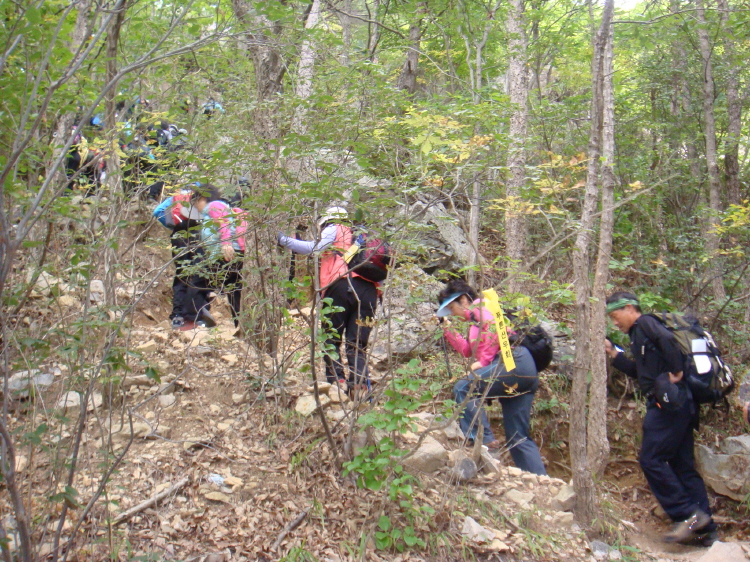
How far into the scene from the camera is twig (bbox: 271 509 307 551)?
3.18m

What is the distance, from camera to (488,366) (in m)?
4.26

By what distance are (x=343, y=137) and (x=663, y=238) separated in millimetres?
6390

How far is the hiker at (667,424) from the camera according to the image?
14.8ft

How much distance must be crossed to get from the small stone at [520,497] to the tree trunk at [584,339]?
0.36 metres

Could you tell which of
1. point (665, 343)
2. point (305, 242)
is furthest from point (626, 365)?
point (305, 242)

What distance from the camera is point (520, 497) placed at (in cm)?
409

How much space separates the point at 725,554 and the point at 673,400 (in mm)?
1095

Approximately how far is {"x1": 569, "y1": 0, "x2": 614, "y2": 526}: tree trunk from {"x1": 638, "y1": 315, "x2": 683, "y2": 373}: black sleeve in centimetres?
63

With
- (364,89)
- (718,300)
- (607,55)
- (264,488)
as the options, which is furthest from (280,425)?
(718,300)

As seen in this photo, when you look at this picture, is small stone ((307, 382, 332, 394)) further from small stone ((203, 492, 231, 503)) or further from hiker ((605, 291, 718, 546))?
hiker ((605, 291, 718, 546))

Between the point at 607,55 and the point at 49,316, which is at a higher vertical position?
the point at 607,55

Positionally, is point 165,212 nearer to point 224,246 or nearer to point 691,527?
point 224,246

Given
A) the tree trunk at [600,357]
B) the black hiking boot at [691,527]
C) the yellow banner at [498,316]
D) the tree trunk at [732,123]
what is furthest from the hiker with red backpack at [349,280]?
the tree trunk at [732,123]

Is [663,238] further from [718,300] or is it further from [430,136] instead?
[430,136]
